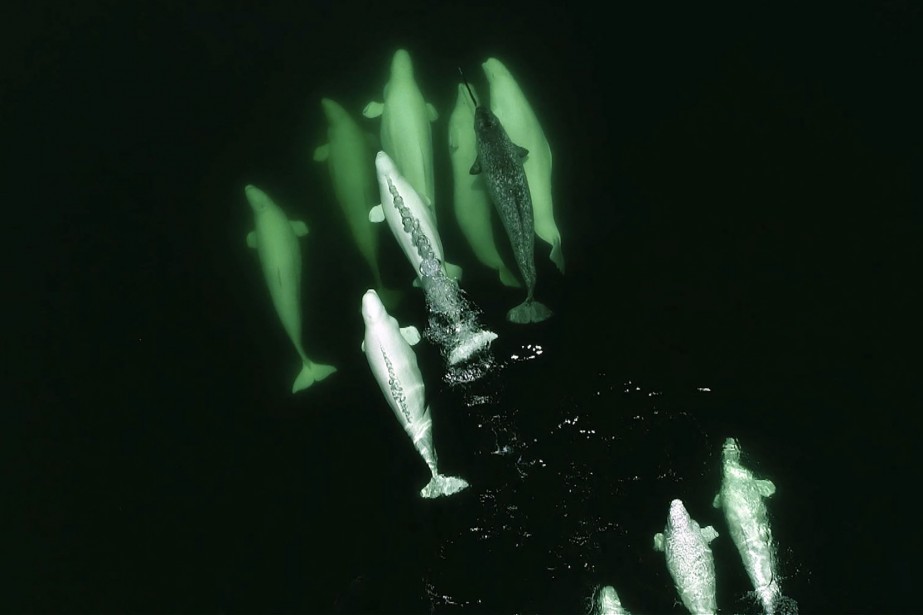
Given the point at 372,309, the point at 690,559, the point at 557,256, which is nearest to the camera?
the point at 690,559

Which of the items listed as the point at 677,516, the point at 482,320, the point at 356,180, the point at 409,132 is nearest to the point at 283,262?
the point at 356,180

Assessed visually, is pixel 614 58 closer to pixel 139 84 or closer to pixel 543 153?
pixel 543 153

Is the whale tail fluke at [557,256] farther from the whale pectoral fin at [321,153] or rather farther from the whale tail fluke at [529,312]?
the whale pectoral fin at [321,153]

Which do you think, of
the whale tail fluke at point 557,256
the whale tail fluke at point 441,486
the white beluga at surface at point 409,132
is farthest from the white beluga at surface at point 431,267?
the whale tail fluke at point 441,486

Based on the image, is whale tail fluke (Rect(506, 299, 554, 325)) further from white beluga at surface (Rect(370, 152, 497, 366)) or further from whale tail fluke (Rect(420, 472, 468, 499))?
whale tail fluke (Rect(420, 472, 468, 499))

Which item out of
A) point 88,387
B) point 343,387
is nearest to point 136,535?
point 88,387

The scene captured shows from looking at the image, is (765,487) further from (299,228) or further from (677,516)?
(299,228)
